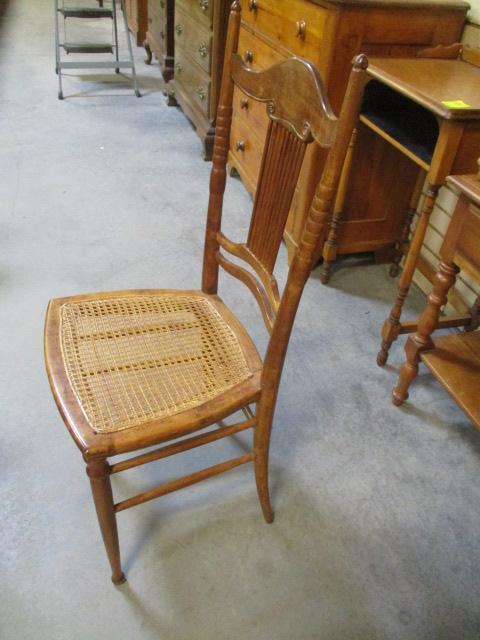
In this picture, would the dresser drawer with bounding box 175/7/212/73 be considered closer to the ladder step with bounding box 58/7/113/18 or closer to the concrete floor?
the ladder step with bounding box 58/7/113/18

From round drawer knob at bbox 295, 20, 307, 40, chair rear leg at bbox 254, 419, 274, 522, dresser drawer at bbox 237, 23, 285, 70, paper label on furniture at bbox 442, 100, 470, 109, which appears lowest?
chair rear leg at bbox 254, 419, 274, 522

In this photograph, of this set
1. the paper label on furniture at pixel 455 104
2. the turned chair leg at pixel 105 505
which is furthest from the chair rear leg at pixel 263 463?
the paper label on furniture at pixel 455 104

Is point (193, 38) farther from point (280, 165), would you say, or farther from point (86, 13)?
point (280, 165)

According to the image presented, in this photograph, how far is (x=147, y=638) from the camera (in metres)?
1.14

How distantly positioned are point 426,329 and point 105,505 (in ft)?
3.52

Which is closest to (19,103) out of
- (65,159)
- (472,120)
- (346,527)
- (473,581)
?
(65,159)

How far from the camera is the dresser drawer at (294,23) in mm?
1750

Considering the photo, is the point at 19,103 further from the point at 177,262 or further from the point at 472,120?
the point at 472,120

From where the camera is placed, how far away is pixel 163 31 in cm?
388

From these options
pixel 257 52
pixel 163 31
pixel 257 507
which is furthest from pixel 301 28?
pixel 163 31

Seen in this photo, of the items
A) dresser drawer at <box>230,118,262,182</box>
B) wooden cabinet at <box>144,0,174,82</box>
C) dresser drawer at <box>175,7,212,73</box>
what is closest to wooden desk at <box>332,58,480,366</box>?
dresser drawer at <box>230,118,262,182</box>

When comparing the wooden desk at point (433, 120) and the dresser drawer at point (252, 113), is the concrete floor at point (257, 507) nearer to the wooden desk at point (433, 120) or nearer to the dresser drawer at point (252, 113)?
the wooden desk at point (433, 120)

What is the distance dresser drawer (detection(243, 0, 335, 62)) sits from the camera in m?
1.75

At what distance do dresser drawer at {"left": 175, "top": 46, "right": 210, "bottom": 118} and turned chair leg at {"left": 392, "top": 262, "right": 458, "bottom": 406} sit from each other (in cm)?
203
